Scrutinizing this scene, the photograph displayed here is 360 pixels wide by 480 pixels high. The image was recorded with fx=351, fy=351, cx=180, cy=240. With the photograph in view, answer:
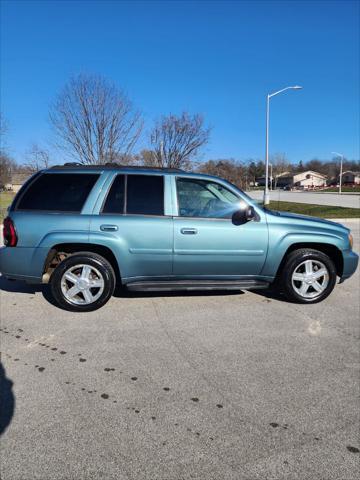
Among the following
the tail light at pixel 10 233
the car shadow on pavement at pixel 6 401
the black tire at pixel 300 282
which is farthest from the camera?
the black tire at pixel 300 282

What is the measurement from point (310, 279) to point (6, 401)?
374 centimetres

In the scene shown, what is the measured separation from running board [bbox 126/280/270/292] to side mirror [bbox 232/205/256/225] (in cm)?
79

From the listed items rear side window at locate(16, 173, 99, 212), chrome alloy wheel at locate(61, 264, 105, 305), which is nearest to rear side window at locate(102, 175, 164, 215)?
rear side window at locate(16, 173, 99, 212)

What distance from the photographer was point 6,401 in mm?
2568

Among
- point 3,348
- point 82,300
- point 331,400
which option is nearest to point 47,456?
point 3,348

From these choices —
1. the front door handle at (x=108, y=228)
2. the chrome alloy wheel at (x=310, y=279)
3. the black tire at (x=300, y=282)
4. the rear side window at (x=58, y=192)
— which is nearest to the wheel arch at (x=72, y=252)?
the front door handle at (x=108, y=228)

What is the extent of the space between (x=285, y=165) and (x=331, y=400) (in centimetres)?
13102

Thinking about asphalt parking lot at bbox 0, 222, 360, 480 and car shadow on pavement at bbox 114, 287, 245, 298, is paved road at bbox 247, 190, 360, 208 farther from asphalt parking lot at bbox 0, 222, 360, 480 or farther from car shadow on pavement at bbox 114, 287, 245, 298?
asphalt parking lot at bbox 0, 222, 360, 480

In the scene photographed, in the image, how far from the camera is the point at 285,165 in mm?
125375

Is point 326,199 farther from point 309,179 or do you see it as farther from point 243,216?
point 309,179

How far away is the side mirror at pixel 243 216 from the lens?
173 inches

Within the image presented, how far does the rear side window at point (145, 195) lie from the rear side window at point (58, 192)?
0.48 m

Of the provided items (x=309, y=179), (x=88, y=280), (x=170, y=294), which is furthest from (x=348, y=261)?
(x=309, y=179)

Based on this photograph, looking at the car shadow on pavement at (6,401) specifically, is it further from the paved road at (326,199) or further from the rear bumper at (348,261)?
the paved road at (326,199)
